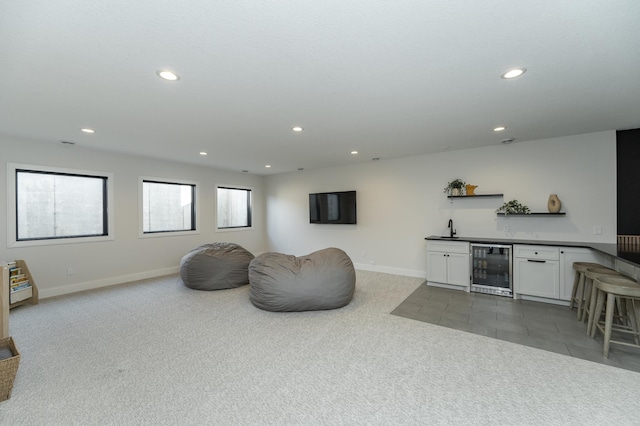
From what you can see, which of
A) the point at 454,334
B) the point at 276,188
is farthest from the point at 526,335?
the point at 276,188

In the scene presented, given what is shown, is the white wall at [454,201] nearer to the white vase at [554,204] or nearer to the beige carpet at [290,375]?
the white vase at [554,204]

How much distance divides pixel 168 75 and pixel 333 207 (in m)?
4.73

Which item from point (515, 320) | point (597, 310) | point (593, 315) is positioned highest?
point (597, 310)

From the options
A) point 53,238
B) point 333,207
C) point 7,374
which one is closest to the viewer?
point 7,374

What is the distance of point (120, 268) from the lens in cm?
508

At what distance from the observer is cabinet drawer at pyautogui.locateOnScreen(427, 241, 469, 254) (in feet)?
14.9

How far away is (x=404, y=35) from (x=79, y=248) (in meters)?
5.87

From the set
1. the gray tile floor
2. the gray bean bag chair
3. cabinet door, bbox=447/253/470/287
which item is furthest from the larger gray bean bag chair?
cabinet door, bbox=447/253/470/287

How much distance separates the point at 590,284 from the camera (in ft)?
10.6

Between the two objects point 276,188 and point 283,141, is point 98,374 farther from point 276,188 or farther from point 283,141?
point 276,188

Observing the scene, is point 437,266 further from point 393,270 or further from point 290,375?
point 290,375

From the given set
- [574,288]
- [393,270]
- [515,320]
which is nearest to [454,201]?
[393,270]

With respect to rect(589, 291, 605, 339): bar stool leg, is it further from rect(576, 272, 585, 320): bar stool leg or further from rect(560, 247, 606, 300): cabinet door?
rect(560, 247, 606, 300): cabinet door

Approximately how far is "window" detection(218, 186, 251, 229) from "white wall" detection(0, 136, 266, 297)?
0.38 meters
